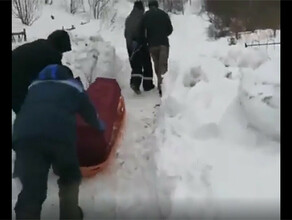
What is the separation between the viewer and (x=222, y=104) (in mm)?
6066

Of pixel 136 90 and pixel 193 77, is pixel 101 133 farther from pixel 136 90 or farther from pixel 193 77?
pixel 136 90

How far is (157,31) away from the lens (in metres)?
8.30

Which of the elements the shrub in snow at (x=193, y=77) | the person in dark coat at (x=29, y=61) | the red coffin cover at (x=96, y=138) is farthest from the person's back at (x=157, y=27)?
the person in dark coat at (x=29, y=61)

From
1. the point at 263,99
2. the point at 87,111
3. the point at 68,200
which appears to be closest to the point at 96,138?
the point at 87,111

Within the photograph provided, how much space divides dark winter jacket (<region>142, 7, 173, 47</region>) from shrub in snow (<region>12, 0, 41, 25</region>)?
10.7 meters

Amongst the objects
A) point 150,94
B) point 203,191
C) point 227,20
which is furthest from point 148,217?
point 227,20

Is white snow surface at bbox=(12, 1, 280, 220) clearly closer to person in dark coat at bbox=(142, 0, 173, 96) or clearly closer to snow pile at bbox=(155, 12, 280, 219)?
snow pile at bbox=(155, 12, 280, 219)

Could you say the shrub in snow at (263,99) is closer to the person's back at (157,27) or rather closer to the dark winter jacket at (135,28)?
the person's back at (157,27)

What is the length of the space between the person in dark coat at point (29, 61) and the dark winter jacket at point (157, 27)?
10.3 feet

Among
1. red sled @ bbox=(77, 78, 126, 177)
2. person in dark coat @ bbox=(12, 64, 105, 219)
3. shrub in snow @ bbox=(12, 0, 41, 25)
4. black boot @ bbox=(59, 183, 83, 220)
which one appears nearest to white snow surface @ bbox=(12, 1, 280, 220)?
red sled @ bbox=(77, 78, 126, 177)

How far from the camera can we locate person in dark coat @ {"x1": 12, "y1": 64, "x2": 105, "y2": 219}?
3.83 m

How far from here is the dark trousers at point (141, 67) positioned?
8.56 metres
